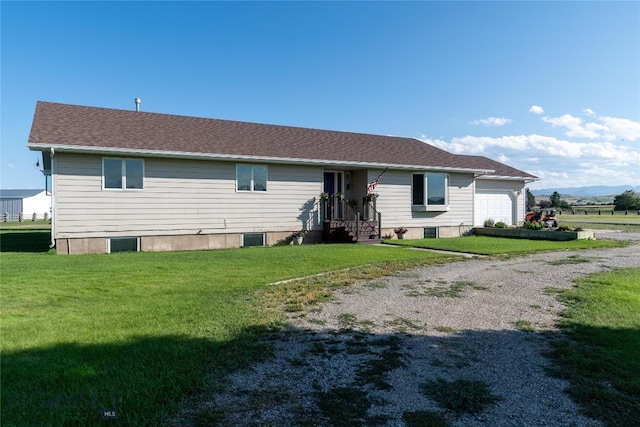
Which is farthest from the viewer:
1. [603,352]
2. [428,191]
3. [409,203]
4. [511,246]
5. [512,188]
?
[512,188]

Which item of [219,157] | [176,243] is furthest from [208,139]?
[176,243]

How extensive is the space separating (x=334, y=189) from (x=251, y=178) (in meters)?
4.03

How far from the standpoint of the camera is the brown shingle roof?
1259 cm

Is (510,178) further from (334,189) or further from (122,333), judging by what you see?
(122,333)

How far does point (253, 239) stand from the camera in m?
15.0

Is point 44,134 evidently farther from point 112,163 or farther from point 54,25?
point 54,25

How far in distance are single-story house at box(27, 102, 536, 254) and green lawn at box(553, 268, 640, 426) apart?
1003cm

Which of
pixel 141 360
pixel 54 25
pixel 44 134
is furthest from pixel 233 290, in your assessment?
pixel 54 25

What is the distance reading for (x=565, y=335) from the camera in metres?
4.64

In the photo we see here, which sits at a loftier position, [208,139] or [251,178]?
[208,139]

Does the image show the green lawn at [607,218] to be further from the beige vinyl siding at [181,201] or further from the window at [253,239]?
the window at [253,239]

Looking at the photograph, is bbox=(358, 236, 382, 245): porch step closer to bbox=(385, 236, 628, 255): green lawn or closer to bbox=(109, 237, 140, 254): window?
bbox=(385, 236, 628, 255): green lawn

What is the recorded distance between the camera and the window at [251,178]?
14.7m

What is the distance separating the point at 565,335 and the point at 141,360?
181 inches
